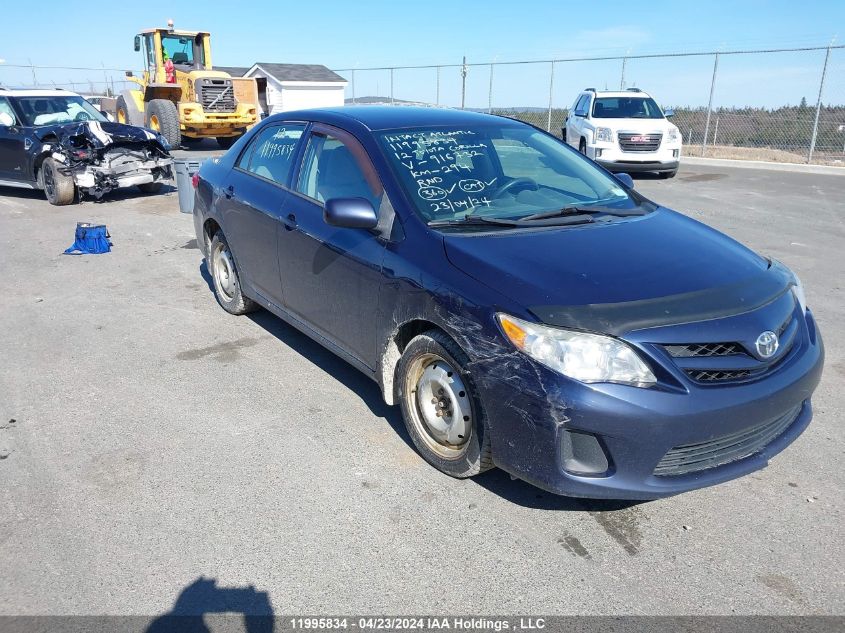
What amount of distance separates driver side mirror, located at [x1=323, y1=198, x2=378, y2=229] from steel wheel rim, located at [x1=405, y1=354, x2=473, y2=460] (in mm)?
782

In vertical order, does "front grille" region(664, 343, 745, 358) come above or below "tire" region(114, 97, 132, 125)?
below

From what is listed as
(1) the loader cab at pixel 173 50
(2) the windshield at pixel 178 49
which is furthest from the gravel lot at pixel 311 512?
(2) the windshield at pixel 178 49

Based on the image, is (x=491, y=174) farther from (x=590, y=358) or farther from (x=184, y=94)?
(x=184, y=94)

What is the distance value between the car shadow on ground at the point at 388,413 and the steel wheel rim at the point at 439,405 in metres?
0.24

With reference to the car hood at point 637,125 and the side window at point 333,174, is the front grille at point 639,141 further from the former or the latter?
the side window at point 333,174

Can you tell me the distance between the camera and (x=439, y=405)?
339 cm

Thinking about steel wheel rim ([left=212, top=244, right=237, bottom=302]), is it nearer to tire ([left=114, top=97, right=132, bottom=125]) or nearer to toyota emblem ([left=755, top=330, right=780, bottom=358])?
toyota emblem ([left=755, top=330, right=780, bottom=358])

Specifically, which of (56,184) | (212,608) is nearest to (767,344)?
(212,608)

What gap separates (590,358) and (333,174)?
2157 mm

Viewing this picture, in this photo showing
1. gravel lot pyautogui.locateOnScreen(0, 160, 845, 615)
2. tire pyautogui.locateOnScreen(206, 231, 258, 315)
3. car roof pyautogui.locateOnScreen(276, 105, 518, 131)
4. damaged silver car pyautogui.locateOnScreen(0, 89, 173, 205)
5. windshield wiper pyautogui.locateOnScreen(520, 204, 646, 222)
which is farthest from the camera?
damaged silver car pyautogui.locateOnScreen(0, 89, 173, 205)

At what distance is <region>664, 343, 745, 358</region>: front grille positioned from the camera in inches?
108

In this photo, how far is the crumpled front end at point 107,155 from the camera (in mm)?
10773

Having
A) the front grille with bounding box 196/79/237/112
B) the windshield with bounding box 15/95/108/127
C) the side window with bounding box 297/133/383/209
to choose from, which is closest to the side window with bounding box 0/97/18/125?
the windshield with bounding box 15/95/108/127

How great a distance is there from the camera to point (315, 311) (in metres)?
4.28
